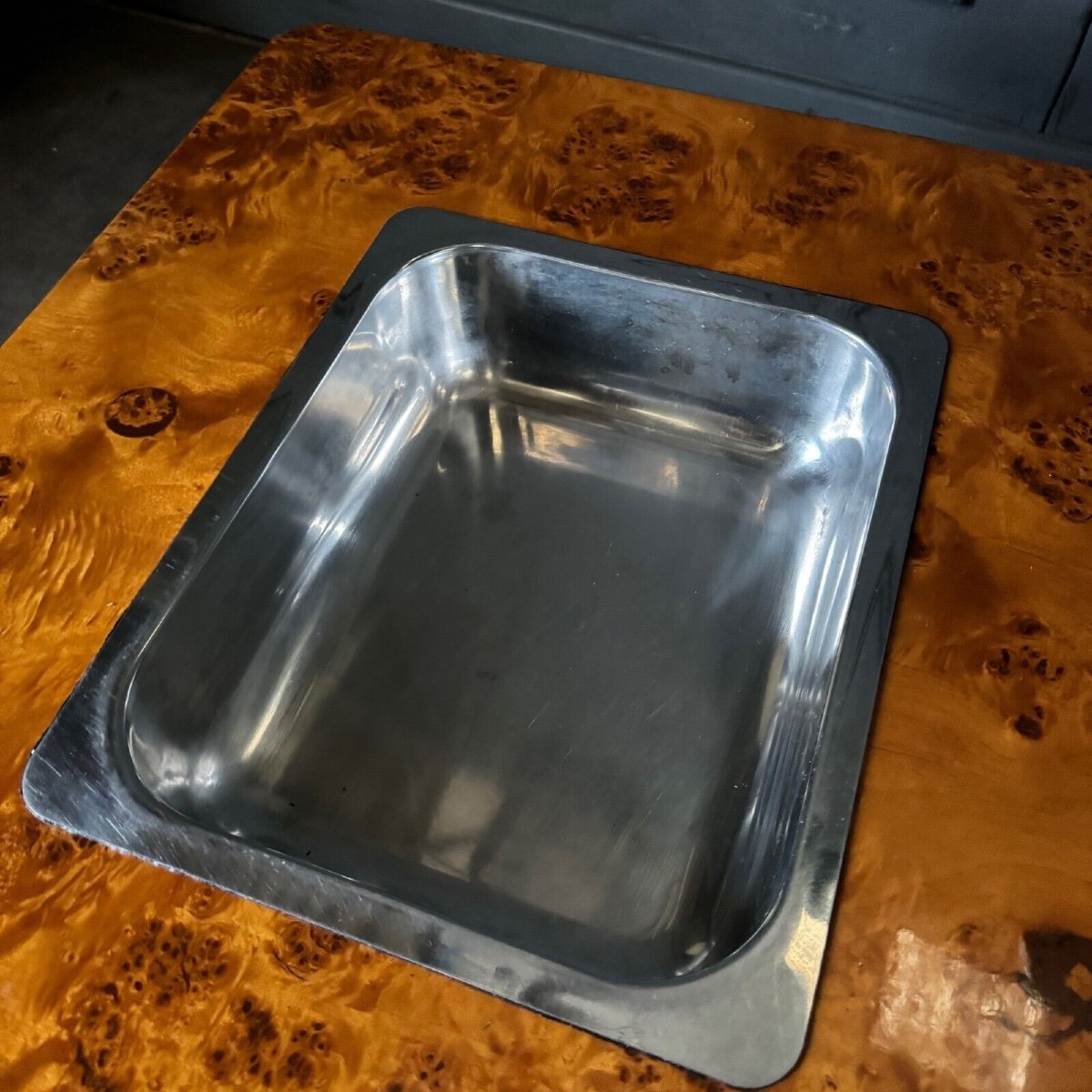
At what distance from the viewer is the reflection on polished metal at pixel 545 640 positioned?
56 cm

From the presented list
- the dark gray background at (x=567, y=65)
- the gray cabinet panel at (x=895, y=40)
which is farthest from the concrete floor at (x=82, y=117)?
the gray cabinet panel at (x=895, y=40)

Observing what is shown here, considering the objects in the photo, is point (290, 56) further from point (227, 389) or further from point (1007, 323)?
point (1007, 323)

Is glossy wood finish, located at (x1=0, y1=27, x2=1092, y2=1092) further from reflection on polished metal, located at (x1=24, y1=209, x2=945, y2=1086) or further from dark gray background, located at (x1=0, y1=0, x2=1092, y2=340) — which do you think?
dark gray background, located at (x1=0, y1=0, x2=1092, y2=340)

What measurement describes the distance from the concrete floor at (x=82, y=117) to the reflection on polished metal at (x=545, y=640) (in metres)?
1.15

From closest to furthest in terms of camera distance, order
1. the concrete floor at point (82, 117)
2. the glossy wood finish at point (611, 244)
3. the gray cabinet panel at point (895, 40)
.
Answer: the glossy wood finish at point (611, 244) < the gray cabinet panel at point (895, 40) < the concrete floor at point (82, 117)

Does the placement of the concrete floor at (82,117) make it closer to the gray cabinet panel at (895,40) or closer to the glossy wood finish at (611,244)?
the gray cabinet panel at (895,40)

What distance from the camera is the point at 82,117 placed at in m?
1.94

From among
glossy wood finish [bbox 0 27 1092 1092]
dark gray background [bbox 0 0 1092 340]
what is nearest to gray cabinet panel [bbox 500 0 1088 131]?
dark gray background [bbox 0 0 1092 340]

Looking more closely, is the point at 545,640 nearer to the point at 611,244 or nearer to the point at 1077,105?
the point at 611,244

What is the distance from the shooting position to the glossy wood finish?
502 millimetres

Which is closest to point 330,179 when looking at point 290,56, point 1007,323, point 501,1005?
point 290,56

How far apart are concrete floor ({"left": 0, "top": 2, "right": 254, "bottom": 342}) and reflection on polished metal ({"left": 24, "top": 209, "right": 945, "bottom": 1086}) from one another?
1.15 meters

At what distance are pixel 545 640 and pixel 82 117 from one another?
1.71m

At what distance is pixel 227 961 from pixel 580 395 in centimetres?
54
